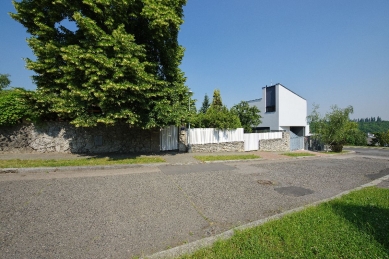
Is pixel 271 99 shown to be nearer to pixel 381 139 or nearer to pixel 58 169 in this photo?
pixel 381 139

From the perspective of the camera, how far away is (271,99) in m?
25.1

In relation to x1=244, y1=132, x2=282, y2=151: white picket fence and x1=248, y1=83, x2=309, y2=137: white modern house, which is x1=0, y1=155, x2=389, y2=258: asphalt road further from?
x1=248, y1=83, x2=309, y2=137: white modern house

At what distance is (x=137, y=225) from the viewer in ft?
10.8

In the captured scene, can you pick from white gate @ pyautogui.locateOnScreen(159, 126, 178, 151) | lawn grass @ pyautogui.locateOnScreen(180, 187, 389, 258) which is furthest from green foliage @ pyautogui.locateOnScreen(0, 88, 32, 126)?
lawn grass @ pyautogui.locateOnScreen(180, 187, 389, 258)

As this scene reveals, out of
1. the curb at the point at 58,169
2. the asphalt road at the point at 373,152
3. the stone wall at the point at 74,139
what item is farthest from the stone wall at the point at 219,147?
the asphalt road at the point at 373,152

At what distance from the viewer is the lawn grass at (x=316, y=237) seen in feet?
8.40

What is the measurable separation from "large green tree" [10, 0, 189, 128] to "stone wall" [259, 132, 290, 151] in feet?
33.5

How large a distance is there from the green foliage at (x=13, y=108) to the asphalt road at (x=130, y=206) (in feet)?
17.5

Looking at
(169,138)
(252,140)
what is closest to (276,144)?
(252,140)

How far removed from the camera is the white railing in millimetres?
12890

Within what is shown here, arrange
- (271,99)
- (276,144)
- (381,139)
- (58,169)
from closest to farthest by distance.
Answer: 1. (58,169)
2. (276,144)
3. (271,99)
4. (381,139)

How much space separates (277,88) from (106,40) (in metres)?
22.4

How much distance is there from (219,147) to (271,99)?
617 inches

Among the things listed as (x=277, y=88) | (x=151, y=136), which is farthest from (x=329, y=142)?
(x=151, y=136)
